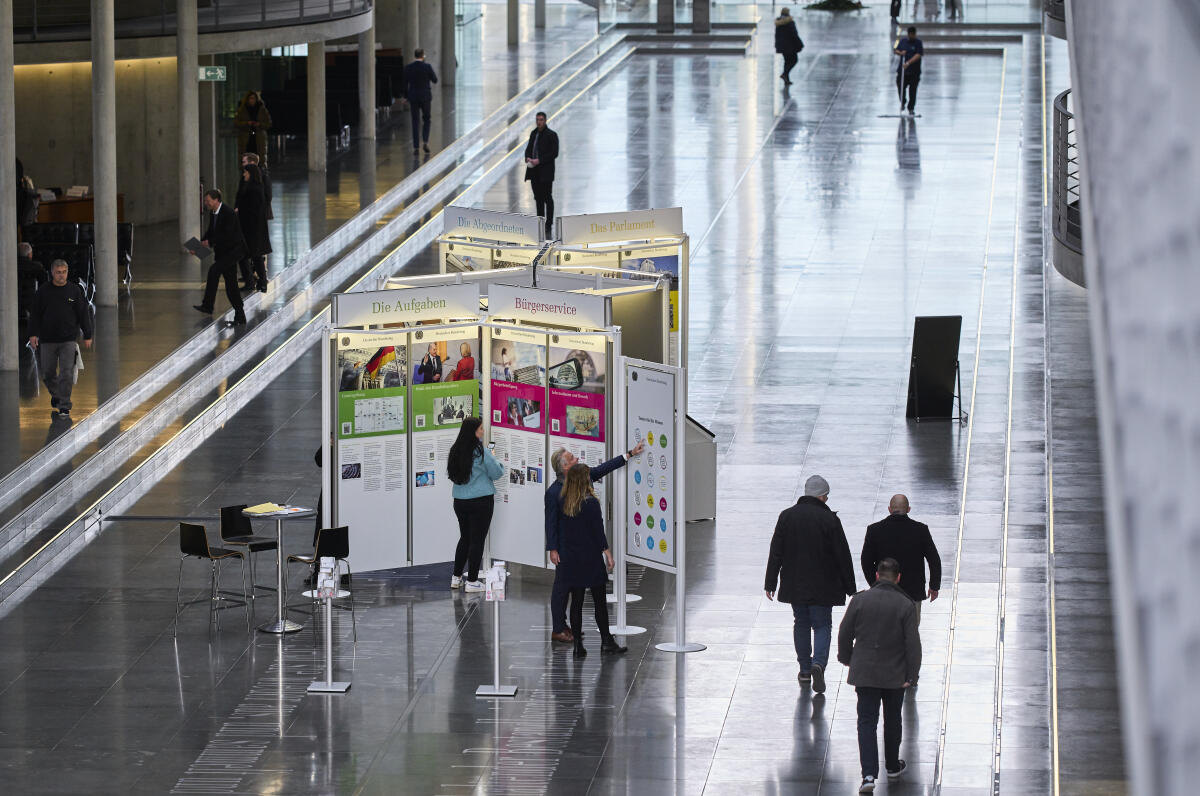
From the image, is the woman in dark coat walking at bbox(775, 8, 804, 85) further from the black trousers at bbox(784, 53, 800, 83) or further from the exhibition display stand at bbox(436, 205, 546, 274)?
the exhibition display stand at bbox(436, 205, 546, 274)

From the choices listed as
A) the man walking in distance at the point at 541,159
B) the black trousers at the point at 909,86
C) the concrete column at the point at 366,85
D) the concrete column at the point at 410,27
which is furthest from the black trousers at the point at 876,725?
the concrete column at the point at 410,27

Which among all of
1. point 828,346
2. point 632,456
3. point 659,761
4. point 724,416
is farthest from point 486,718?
point 828,346

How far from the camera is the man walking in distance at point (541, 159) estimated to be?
23.7 metres

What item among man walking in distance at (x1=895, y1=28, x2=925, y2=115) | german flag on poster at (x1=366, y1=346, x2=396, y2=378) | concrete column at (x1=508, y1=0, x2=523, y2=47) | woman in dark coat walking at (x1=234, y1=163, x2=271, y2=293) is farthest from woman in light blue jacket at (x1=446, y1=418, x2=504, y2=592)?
concrete column at (x1=508, y1=0, x2=523, y2=47)

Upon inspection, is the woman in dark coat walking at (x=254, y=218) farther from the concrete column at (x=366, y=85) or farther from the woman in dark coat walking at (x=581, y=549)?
the concrete column at (x=366, y=85)

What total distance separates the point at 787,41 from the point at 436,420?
27.0 m

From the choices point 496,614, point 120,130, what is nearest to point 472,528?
point 496,614

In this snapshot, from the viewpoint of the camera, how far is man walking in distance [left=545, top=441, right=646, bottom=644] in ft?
35.6

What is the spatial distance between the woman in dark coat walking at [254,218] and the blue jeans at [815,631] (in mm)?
10448

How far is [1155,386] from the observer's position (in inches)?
34.0

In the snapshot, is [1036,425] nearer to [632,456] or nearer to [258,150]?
[632,456]

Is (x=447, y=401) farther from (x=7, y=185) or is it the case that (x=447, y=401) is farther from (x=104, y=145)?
(x=104, y=145)

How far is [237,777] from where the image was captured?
893 centimetres

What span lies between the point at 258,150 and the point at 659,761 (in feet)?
72.1
